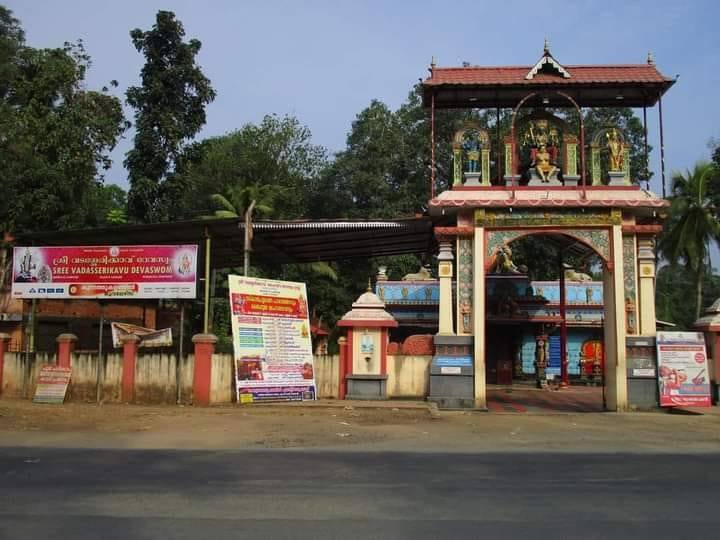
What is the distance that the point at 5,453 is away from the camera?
10.0 metres

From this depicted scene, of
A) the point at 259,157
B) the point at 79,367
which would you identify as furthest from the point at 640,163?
the point at 79,367

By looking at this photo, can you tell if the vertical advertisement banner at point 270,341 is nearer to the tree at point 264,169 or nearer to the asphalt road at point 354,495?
the asphalt road at point 354,495

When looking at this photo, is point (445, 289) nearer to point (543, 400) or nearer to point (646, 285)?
point (646, 285)

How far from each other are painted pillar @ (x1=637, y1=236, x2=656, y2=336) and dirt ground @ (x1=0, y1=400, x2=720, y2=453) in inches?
94.0

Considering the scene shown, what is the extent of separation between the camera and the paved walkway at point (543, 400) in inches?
735

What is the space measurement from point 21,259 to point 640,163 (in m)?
29.5

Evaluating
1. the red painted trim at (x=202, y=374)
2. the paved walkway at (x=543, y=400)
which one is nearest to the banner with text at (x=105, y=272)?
the red painted trim at (x=202, y=374)

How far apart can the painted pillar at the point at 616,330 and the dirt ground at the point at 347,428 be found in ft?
2.69

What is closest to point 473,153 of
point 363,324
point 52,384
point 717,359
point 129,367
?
point 363,324

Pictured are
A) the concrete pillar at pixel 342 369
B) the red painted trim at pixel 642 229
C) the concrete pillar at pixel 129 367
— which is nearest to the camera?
the concrete pillar at pixel 129 367

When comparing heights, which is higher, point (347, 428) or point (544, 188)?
point (544, 188)

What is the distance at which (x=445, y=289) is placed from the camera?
18.2 meters

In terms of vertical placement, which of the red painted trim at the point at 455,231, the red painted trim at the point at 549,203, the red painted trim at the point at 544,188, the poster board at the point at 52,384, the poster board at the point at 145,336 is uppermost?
Answer: the red painted trim at the point at 544,188

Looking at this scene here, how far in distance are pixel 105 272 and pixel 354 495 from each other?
1253cm
